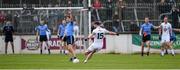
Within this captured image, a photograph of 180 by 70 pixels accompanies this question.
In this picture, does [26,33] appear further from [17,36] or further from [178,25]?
[178,25]

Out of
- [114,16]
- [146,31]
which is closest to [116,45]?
[114,16]

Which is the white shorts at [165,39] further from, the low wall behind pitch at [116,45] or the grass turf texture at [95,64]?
the grass turf texture at [95,64]

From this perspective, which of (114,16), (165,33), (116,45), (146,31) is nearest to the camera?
(146,31)

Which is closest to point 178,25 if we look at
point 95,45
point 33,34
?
point 33,34

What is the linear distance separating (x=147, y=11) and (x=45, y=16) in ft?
20.5

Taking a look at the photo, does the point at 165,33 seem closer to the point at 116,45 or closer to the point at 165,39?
the point at 165,39

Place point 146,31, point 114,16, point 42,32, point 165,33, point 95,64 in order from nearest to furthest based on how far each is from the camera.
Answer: point 95,64
point 146,31
point 165,33
point 42,32
point 114,16

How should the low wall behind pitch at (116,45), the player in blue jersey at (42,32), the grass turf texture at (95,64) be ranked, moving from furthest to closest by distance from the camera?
the player in blue jersey at (42,32), the low wall behind pitch at (116,45), the grass turf texture at (95,64)

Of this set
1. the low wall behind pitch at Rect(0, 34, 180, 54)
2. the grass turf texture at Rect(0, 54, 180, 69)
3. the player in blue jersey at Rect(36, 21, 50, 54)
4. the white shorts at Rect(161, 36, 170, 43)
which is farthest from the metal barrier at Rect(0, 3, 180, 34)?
the grass turf texture at Rect(0, 54, 180, 69)

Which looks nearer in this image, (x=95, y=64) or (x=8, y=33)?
(x=95, y=64)

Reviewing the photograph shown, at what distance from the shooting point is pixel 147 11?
39.3m

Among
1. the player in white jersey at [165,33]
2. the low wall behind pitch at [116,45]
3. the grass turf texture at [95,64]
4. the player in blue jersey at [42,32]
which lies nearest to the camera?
the grass turf texture at [95,64]

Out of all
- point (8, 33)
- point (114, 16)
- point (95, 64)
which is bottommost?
point (95, 64)

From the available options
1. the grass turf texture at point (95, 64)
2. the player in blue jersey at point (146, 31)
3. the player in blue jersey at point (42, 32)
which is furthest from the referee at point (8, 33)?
the player in blue jersey at point (146, 31)
